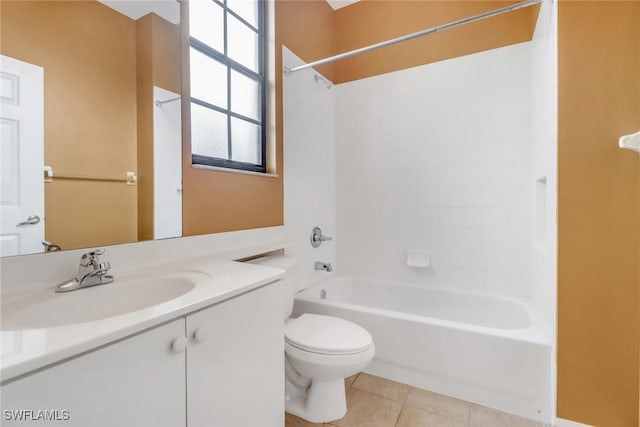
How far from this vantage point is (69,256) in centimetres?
97

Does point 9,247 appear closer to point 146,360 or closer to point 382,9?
point 146,360

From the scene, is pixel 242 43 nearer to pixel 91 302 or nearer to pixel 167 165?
pixel 167 165

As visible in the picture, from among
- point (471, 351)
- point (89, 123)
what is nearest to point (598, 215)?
point (471, 351)

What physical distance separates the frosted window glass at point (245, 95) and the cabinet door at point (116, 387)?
1.42 metres

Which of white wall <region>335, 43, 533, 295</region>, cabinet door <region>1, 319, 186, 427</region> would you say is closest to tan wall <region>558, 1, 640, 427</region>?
white wall <region>335, 43, 533, 295</region>

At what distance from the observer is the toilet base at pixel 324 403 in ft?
4.86

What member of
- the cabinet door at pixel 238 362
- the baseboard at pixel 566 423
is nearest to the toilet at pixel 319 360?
the cabinet door at pixel 238 362

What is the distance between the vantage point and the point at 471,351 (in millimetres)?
1606

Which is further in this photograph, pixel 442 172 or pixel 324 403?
pixel 442 172

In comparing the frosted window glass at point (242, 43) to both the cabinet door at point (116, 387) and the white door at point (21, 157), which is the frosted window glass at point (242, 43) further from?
the cabinet door at point (116, 387)

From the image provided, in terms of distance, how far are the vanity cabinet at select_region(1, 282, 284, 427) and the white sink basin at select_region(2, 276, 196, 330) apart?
0.90ft

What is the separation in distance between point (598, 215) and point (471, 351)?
0.91 metres

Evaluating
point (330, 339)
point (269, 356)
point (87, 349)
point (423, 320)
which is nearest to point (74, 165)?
point (87, 349)

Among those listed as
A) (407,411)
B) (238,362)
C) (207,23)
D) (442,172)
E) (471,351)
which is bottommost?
(407,411)
